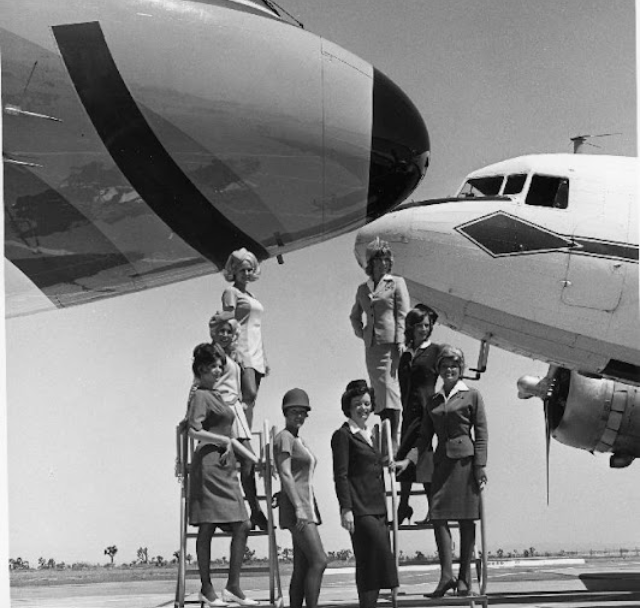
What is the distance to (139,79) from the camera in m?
6.09

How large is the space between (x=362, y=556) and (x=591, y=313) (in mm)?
4400

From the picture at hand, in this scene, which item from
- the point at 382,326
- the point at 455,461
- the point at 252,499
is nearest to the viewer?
the point at 252,499

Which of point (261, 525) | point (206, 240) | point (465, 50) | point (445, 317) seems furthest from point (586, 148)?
point (261, 525)

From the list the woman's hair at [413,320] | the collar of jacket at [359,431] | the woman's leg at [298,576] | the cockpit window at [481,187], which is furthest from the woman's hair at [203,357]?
the cockpit window at [481,187]

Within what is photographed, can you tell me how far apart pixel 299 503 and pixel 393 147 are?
206 cm

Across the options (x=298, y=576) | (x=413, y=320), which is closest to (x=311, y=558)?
(x=298, y=576)

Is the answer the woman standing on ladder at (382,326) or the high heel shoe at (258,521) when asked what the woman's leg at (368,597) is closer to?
the high heel shoe at (258,521)

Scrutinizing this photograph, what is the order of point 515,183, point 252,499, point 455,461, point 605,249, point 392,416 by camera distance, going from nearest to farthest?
point 252,499
point 455,461
point 392,416
point 605,249
point 515,183

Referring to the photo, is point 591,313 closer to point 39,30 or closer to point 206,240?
point 206,240

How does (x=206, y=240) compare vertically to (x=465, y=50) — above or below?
below

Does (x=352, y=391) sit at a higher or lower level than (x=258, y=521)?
higher

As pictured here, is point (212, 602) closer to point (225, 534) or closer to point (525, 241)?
point (225, 534)

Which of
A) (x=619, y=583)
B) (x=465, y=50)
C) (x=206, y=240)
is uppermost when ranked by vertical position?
(x=465, y=50)

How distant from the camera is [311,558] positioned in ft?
18.5
